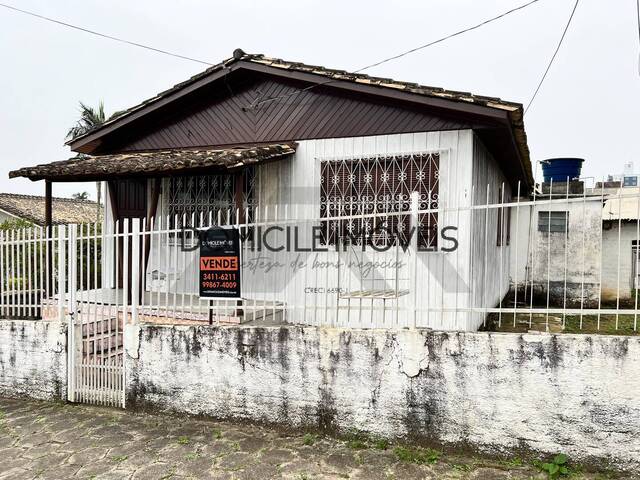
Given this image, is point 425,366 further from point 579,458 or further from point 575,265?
point 575,265

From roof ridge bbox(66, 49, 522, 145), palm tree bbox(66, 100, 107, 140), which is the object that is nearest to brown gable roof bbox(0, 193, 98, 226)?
palm tree bbox(66, 100, 107, 140)

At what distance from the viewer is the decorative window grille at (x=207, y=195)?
7.34m

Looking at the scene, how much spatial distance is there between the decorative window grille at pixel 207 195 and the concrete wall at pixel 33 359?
2703 millimetres

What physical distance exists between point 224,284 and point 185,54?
6604mm

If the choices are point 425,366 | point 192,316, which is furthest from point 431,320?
point 192,316

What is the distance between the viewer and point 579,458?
346 centimetres

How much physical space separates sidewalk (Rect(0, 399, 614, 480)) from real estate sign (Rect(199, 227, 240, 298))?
135 centimetres

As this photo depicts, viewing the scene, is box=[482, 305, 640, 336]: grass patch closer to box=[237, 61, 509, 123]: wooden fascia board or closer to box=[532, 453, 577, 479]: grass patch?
box=[237, 61, 509, 123]: wooden fascia board

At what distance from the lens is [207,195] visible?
7691 millimetres

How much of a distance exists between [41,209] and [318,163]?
2466 centimetres

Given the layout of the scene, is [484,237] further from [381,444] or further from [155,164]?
[155,164]

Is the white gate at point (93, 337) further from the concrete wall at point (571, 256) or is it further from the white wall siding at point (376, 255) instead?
the concrete wall at point (571, 256)

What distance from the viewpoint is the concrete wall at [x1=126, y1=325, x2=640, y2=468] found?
340cm

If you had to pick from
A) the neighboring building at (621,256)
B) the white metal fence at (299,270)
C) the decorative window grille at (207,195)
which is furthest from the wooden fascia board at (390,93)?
the neighboring building at (621,256)
